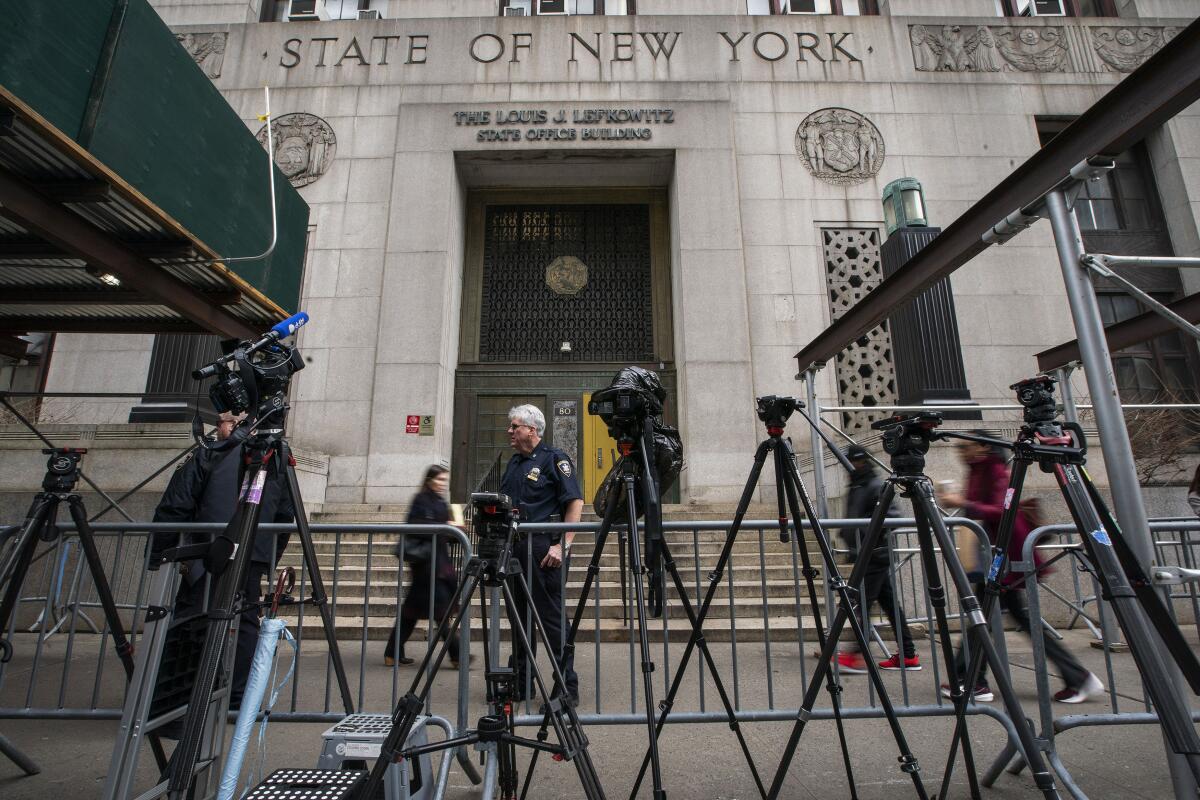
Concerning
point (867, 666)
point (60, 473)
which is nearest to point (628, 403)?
point (867, 666)

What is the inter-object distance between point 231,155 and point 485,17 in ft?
32.5

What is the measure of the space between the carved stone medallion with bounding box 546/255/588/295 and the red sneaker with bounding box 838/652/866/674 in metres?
9.20

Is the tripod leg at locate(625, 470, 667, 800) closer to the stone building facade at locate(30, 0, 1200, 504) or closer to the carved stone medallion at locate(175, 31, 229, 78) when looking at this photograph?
the stone building facade at locate(30, 0, 1200, 504)

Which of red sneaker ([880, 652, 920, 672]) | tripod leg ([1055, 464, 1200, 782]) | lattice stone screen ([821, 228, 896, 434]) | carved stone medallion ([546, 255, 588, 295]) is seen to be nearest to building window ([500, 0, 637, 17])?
carved stone medallion ([546, 255, 588, 295])

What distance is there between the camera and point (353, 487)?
35.6 ft

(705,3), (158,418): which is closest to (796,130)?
(705,3)

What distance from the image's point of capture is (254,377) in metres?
2.64

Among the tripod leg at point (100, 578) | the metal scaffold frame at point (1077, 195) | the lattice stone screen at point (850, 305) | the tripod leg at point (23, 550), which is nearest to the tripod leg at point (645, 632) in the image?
the metal scaffold frame at point (1077, 195)

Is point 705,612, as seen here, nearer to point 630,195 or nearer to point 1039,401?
point 1039,401

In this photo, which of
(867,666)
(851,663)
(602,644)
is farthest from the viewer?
(602,644)

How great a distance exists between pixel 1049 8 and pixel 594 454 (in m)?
15.1

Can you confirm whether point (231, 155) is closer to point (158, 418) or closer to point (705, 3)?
point (158, 418)

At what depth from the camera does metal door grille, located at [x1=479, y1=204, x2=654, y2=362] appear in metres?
12.7

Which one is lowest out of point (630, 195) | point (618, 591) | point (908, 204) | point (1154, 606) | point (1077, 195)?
point (618, 591)
